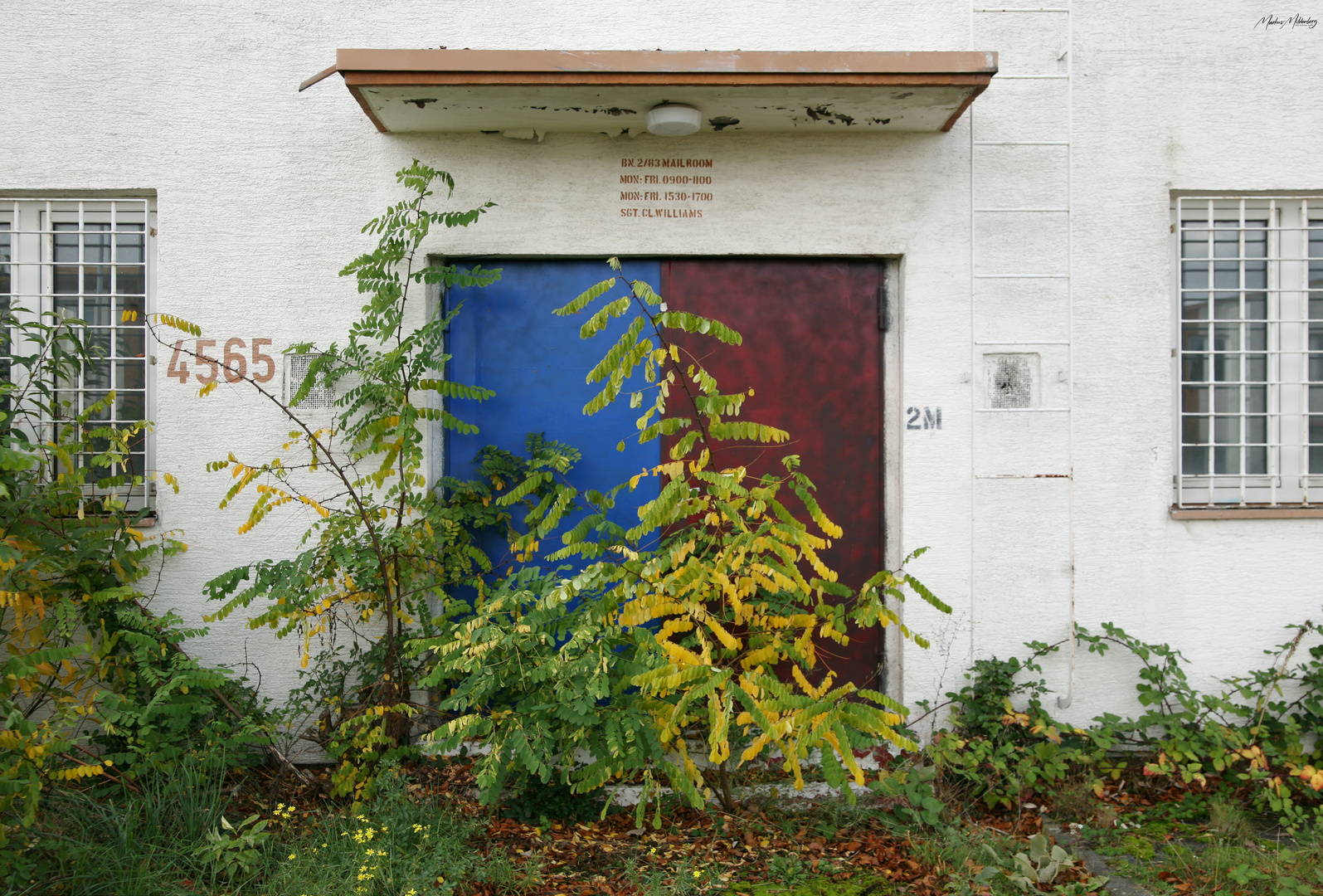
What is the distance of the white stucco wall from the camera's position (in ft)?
14.5

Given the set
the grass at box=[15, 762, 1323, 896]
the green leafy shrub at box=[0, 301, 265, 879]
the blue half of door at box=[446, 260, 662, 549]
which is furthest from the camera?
the blue half of door at box=[446, 260, 662, 549]

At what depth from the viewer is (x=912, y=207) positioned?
4.47 meters

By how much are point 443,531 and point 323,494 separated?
800mm

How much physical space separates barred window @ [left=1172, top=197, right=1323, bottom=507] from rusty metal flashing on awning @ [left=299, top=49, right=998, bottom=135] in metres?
1.69

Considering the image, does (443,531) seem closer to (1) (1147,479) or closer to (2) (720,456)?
(2) (720,456)

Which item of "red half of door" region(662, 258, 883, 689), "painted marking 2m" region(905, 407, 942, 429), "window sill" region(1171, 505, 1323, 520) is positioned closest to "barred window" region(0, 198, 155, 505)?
"red half of door" region(662, 258, 883, 689)

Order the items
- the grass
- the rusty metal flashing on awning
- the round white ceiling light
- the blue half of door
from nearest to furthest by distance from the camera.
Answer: the grass < the rusty metal flashing on awning < the round white ceiling light < the blue half of door

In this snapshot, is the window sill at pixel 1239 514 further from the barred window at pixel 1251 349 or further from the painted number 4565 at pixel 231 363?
the painted number 4565 at pixel 231 363

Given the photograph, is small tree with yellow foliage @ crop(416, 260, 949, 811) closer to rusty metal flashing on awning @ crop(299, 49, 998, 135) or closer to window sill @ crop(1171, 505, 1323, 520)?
rusty metal flashing on awning @ crop(299, 49, 998, 135)

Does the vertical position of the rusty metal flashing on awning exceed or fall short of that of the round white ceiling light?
it exceeds it

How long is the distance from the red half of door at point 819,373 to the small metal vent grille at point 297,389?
1.80 metres

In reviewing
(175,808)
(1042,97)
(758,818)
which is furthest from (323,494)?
(1042,97)

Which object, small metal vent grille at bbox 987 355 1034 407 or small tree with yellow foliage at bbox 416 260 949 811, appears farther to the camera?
small metal vent grille at bbox 987 355 1034 407

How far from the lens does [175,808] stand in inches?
141
